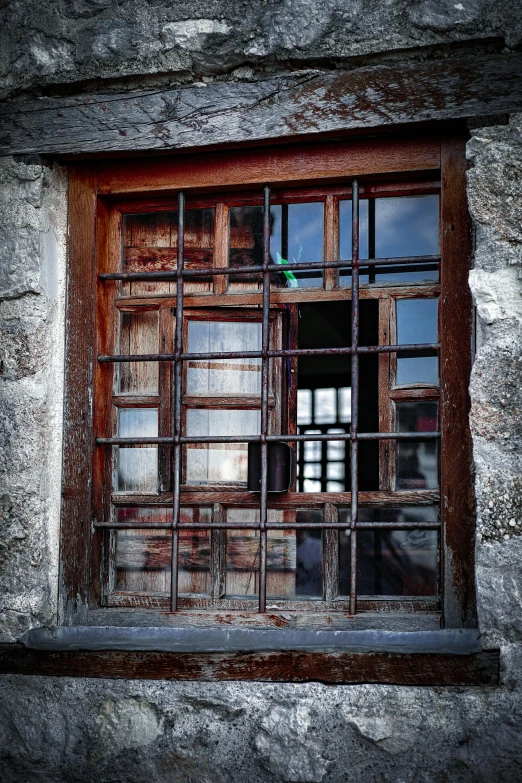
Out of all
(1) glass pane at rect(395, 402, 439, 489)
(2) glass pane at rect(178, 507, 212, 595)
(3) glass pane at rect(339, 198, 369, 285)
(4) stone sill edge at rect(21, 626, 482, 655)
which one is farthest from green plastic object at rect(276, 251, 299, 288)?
(4) stone sill edge at rect(21, 626, 482, 655)

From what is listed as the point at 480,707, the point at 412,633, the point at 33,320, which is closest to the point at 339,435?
the point at 412,633

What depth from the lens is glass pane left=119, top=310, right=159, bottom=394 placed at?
2553mm

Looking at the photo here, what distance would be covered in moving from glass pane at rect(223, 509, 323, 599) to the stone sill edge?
224 millimetres

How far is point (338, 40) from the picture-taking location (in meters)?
2.25

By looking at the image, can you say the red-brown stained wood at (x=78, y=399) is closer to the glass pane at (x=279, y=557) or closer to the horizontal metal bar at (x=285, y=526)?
the horizontal metal bar at (x=285, y=526)

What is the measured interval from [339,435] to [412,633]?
0.59 m

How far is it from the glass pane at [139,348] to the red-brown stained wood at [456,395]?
0.91m

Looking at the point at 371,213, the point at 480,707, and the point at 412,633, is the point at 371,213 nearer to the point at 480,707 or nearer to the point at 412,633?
the point at 412,633

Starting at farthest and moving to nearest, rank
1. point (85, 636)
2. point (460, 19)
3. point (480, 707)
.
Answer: point (85, 636) → point (460, 19) → point (480, 707)

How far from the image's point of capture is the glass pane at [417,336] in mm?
2385

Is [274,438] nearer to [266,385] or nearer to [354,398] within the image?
[266,385]

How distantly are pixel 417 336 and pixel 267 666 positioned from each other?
106cm

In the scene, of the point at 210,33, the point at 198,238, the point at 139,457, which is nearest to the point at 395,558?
the point at 139,457

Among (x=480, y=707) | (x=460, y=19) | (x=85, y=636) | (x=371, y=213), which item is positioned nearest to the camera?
(x=480, y=707)
